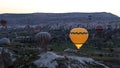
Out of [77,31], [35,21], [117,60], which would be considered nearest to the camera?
[117,60]

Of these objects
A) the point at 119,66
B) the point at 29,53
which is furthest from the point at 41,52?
the point at 119,66

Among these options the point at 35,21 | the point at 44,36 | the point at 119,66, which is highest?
the point at 44,36

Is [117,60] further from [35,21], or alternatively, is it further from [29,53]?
[35,21]

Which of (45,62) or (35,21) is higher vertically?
(45,62)

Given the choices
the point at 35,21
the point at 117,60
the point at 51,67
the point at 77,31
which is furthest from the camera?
the point at 35,21

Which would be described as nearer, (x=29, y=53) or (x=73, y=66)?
(x=73, y=66)

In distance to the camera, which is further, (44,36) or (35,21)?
(35,21)

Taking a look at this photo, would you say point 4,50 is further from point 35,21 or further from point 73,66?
point 35,21

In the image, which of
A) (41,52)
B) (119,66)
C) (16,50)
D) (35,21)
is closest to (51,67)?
(41,52)

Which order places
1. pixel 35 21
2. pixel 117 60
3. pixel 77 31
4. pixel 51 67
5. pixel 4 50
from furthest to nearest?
1. pixel 35 21
2. pixel 77 31
3. pixel 117 60
4. pixel 4 50
5. pixel 51 67
